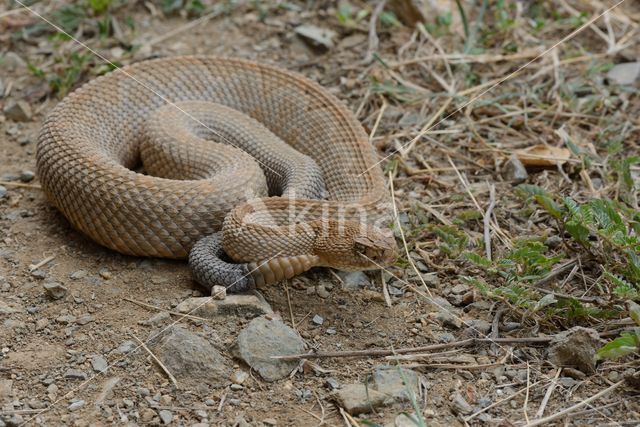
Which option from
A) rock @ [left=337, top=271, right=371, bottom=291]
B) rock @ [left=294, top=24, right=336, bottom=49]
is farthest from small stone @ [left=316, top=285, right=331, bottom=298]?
rock @ [left=294, top=24, right=336, bottom=49]

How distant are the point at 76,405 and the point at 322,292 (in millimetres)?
1726

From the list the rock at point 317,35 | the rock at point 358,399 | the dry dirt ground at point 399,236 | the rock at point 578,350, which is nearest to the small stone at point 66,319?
the dry dirt ground at point 399,236

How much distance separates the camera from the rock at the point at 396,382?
431 centimetres

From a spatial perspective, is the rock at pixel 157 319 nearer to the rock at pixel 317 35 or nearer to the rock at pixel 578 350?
the rock at pixel 578 350

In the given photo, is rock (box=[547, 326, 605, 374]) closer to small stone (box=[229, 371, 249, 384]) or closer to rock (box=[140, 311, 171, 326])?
small stone (box=[229, 371, 249, 384])

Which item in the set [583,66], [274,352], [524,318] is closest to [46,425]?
[274,352]

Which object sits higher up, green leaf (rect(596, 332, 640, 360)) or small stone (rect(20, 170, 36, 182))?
small stone (rect(20, 170, 36, 182))

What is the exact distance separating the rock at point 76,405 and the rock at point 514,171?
11.9ft

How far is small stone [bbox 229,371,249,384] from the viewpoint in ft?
14.6

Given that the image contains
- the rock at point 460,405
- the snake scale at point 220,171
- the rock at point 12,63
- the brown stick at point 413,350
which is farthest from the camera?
the rock at point 12,63

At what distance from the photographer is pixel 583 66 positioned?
7.49 m

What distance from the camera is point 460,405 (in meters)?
4.32

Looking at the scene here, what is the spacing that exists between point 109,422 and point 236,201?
1.87 metres

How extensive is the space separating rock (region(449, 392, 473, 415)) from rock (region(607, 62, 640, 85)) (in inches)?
161
